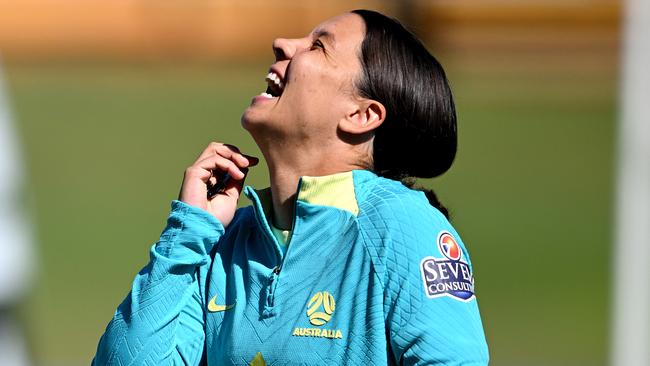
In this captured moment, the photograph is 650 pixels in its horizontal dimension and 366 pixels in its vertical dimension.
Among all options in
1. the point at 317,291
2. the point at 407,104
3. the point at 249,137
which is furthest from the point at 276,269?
the point at 249,137

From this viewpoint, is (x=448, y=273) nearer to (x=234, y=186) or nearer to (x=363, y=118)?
(x=363, y=118)

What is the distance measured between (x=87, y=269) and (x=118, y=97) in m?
5.01

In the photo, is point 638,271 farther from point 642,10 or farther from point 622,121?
point 642,10

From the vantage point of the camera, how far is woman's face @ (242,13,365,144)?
2.35 meters

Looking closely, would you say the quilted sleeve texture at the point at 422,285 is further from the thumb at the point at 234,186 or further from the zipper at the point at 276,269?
the thumb at the point at 234,186

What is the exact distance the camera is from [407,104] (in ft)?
7.75

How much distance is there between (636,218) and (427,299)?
3220 mm

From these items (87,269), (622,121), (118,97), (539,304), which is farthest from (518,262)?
(118,97)

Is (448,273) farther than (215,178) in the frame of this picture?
No

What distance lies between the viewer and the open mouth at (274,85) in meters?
2.42

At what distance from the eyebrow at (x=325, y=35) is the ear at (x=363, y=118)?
0.51 ft

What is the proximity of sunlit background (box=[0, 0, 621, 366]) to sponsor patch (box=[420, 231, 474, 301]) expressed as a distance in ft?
15.4

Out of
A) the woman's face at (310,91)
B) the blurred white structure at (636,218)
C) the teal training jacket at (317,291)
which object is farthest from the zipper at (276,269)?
the blurred white structure at (636,218)

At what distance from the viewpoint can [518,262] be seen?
949 centimetres
